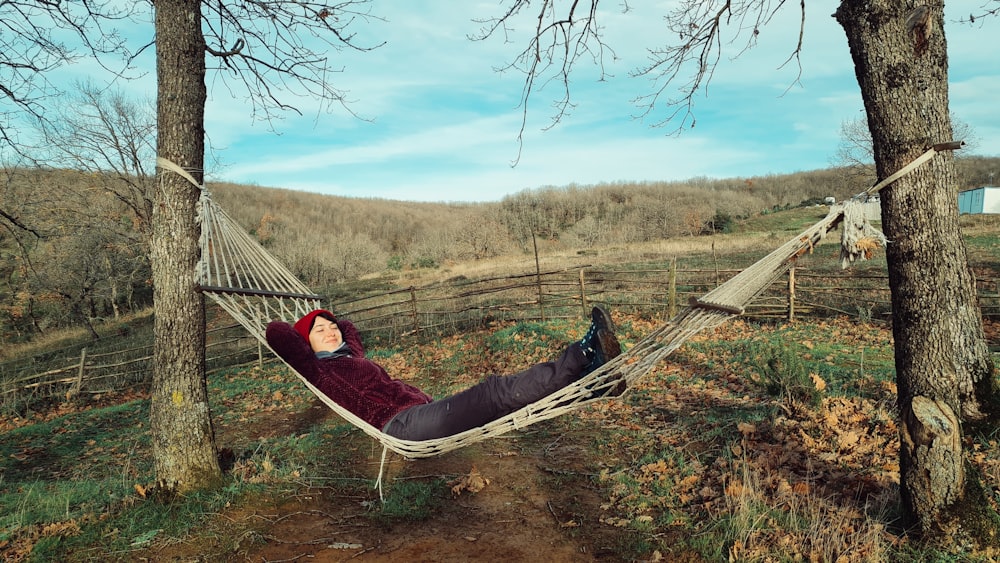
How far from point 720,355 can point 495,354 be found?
2893 millimetres

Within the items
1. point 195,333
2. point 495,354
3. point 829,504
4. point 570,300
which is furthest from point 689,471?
point 570,300

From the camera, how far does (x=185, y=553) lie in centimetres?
252

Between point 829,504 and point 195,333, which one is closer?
point 829,504

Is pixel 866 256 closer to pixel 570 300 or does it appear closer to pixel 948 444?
pixel 948 444

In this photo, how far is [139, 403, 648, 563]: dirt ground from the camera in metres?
2.50

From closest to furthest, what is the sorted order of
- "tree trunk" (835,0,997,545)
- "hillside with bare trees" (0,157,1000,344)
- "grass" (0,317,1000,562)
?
"tree trunk" (835,0,997,545), "grass" (0,317,1000,562), "hillside with bare trees" (0,157,1000,344)

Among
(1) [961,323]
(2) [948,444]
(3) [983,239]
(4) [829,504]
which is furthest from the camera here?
(3) [983,239]

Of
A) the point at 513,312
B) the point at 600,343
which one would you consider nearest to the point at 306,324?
the point at 600,343

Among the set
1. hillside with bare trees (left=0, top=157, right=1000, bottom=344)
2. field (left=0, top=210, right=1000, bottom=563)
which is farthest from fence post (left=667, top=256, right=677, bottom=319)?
field (left=0, top=210, right=1000, bottom=563)

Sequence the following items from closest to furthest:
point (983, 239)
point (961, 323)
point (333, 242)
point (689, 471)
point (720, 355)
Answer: point (961, 323), point (689, 471), point (720, 355), point (983, 239), point (333, 242)

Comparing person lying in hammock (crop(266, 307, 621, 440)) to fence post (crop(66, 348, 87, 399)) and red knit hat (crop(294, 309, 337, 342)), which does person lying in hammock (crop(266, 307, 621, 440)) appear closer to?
red knit hat (crop(294, 309, 337, 342))

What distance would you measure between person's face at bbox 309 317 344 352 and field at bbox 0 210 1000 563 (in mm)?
840

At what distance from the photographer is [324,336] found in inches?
124

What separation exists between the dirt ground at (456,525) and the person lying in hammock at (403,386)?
0.51 m
